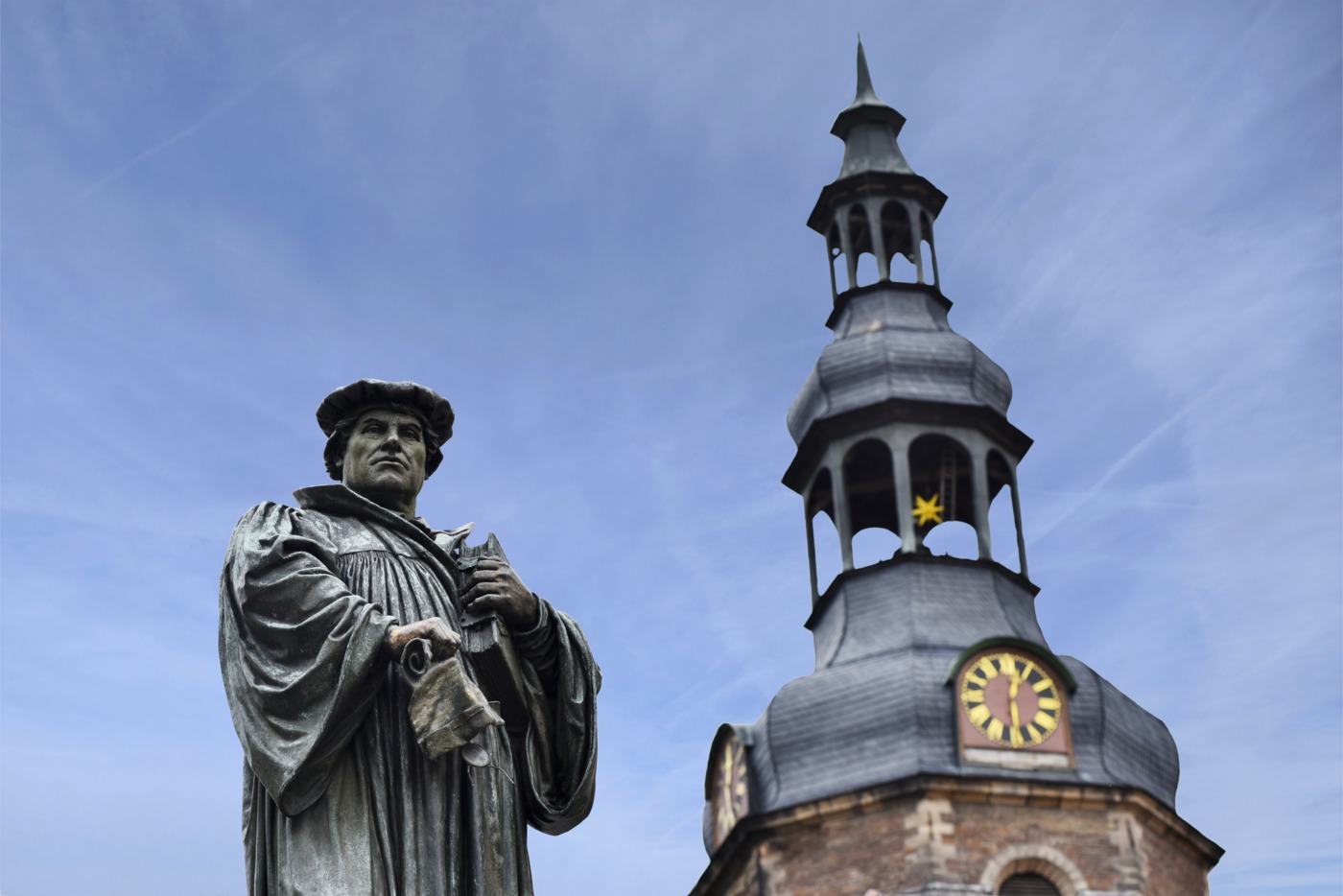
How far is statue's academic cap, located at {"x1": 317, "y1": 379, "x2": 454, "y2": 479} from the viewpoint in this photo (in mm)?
7117

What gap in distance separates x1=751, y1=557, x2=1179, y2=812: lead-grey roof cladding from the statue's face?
44.0 meters

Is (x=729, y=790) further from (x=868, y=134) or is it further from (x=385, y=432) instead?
(x=385, y=432)

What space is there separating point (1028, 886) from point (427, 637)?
4637 cm

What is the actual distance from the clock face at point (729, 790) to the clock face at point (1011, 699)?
538cm

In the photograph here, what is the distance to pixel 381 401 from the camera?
281 inches

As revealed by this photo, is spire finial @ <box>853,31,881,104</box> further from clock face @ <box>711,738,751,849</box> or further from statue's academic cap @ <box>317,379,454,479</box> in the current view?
statue's academic cap @ <box>317,379,454,479</box>

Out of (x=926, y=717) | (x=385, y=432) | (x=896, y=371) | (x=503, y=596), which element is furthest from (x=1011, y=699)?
(x=503, y=596)

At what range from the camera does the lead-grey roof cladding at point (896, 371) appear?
5784 centimetres

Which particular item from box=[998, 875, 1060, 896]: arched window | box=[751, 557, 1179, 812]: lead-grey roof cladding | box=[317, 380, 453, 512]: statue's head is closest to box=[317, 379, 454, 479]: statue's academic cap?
box=[317, 380, 453, 512]: statue's head

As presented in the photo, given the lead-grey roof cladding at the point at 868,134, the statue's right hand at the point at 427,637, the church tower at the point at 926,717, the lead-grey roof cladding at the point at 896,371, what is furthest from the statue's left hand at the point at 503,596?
the lead-grey roof cladding at the point at 868,134

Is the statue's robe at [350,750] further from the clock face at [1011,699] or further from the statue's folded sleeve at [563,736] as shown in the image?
the clock face at [1011,699]

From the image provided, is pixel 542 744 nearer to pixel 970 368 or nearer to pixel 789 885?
pixel 789 885

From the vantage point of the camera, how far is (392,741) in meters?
6.49

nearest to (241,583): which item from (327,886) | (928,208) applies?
(327,886)
